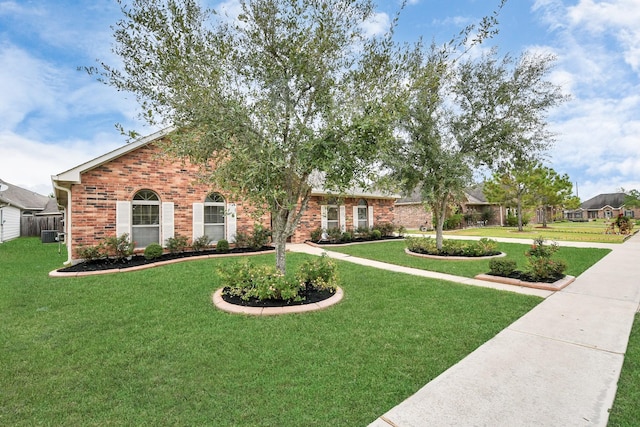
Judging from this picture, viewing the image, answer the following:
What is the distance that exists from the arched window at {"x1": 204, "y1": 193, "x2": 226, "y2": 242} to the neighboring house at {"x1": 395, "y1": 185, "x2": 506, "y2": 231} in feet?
58.7

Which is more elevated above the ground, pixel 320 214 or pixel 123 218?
pixel 320 214

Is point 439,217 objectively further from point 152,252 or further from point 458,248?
point 152,252

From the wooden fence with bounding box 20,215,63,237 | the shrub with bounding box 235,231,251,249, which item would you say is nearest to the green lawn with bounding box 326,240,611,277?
the shrub with bounding box 235,231,251,249

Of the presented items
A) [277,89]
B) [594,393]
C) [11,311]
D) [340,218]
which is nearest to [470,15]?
[277,89]

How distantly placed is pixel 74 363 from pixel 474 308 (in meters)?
5.63

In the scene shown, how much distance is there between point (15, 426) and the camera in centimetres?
226

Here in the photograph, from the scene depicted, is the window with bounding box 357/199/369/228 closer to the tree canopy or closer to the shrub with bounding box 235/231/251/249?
the shrub with bounding box 235/231/251/249

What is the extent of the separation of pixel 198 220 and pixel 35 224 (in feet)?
68.0

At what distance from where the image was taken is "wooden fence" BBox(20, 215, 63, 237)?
71.2 feet

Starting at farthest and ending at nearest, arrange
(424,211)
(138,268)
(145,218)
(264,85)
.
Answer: (424,211), (145,218), (138,268), (264,85)

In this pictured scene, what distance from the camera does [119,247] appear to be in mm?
9406

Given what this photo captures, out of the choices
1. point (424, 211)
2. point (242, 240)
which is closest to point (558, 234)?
point (424, 211)

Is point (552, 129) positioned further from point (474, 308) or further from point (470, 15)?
point (474, 308)

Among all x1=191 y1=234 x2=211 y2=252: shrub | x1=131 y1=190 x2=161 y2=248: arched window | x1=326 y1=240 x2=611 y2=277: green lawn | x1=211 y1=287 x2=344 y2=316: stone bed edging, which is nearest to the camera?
x1=211 y1=287 x2=344 y2=316: stone bed edging
